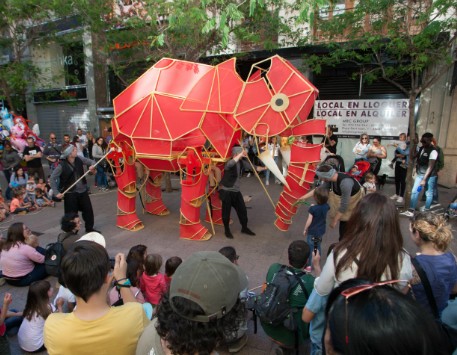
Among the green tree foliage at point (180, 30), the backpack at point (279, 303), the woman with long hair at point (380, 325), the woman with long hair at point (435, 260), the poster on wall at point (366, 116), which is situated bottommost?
the backpack at point (279, 303)

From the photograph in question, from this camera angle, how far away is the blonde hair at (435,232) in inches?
80.2

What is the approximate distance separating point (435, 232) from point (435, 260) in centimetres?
18

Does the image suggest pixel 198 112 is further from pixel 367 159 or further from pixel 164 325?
pixel 367 159

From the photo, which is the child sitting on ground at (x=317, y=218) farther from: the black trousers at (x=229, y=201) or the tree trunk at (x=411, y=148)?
the tree trunk at (x=411, y=148)

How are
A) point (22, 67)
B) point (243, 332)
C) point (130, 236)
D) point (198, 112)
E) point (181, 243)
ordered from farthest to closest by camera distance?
1. point (22, 67)
2. point (130, 236)
3. point (181, 243)
4. point (198, 112)
5. point (243, 332)

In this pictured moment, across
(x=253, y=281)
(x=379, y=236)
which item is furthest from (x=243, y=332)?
(x=379, y=236)

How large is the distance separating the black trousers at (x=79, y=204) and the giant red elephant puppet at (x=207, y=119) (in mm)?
1132

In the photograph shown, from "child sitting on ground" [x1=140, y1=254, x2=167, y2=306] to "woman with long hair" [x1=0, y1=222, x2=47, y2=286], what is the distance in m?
1.65

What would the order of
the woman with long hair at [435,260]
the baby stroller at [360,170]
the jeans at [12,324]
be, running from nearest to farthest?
the woman with long hair at [435,260], the jeans at [12,324], the baby stroller at [360,170]

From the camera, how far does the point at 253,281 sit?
403 centimetres

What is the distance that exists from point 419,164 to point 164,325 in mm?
6428

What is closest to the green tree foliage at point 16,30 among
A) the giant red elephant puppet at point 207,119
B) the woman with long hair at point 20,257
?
the giant red elephant puppet at point 207,119

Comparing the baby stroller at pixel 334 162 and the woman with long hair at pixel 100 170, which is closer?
the baby stroller at pixel 334 162

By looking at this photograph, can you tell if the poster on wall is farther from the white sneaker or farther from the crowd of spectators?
the crowd of spectators
